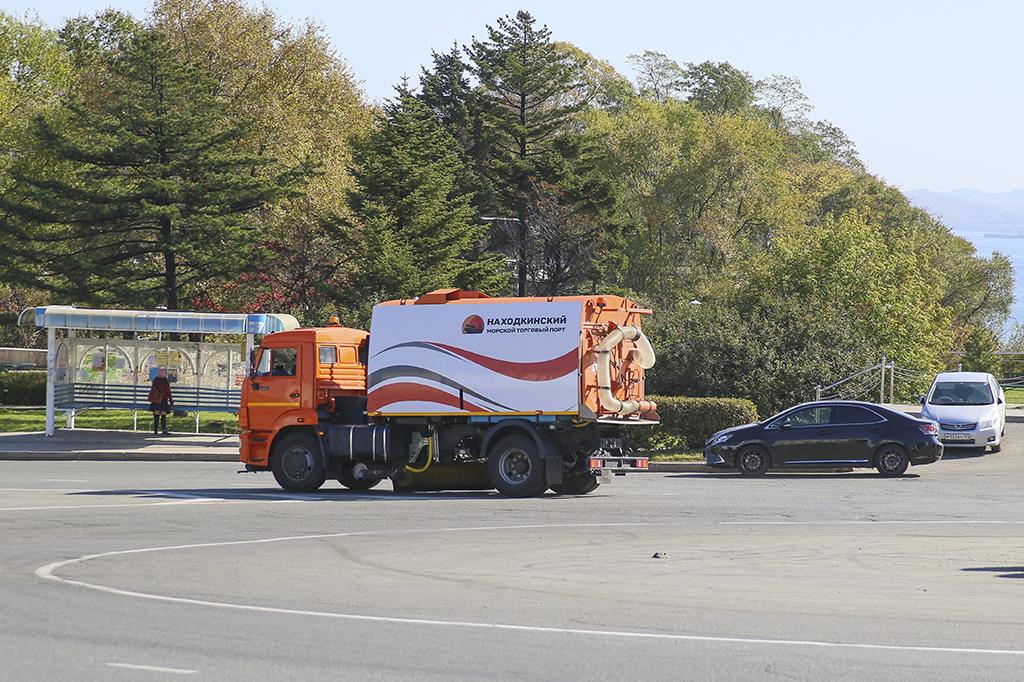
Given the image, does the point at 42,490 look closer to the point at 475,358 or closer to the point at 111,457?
the point at 475,358

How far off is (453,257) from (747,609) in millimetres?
34220

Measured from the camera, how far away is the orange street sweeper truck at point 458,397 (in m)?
21.0

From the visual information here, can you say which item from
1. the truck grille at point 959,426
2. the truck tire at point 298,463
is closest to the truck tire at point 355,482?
the truck tire at point 298,463

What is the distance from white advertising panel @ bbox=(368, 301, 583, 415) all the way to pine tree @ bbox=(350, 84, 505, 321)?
2030 cm

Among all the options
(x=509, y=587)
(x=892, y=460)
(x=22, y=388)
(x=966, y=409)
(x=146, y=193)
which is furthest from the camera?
(x=22, y=388)

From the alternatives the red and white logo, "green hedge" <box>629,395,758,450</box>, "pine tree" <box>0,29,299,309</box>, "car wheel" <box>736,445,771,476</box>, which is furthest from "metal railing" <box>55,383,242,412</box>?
the red and white logo

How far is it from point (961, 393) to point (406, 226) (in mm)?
19634

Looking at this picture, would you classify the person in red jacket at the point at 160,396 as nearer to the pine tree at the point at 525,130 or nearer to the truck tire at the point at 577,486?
the truck tire at the point at 577,486

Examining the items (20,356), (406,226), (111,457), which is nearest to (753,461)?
(111,457)

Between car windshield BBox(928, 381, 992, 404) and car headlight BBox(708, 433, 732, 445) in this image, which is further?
car windshield BBox(928, 381, 992, 404)

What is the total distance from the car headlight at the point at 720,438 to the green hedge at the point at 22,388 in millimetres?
28112

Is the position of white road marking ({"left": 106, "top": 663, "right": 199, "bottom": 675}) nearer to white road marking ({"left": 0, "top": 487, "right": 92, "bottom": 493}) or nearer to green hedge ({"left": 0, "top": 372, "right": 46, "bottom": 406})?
white road marking ({"left": 0, "top": 487, "right": 92, "bottom": 493})

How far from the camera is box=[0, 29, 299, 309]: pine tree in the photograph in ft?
132

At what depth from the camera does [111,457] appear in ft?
104
